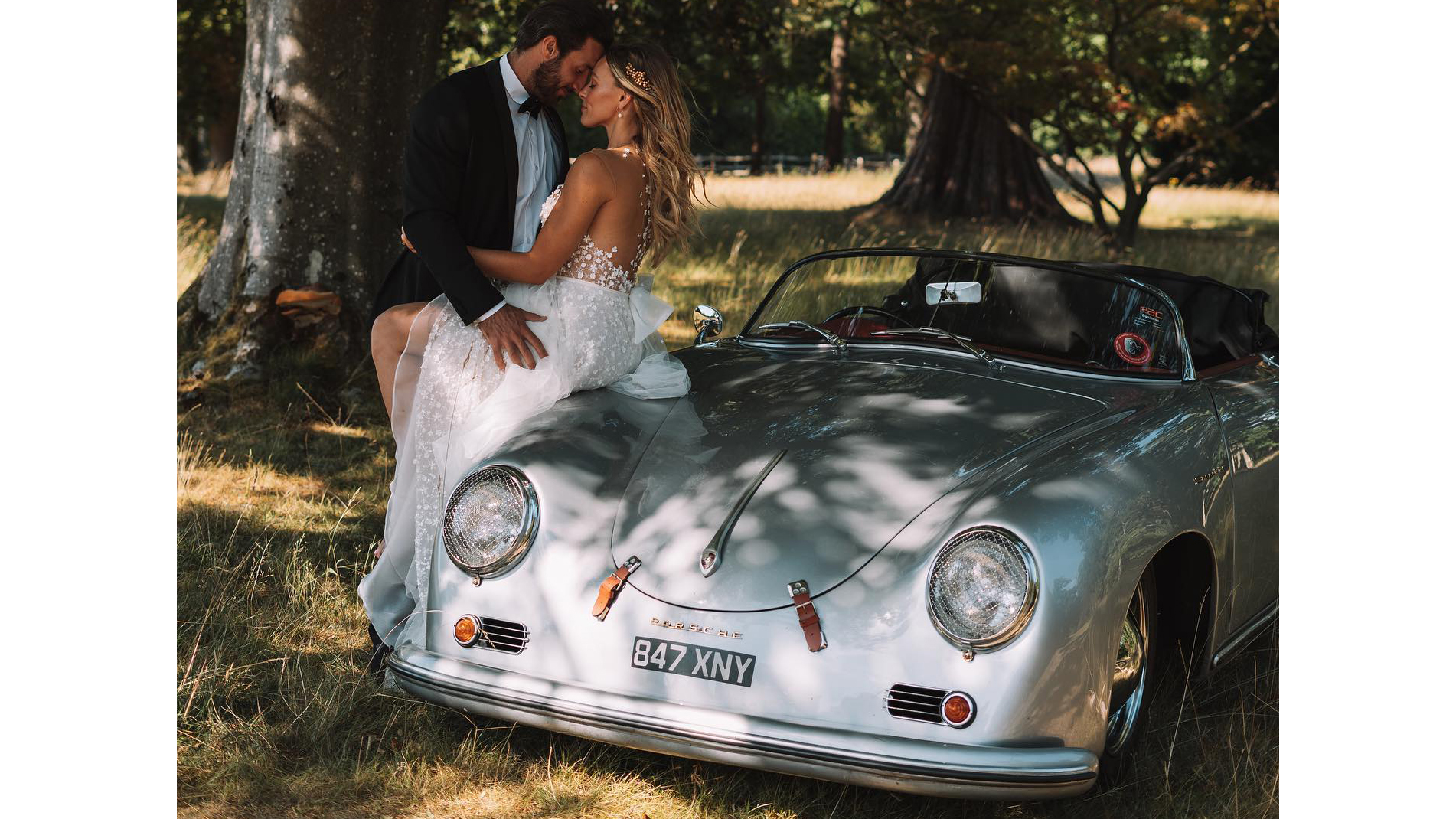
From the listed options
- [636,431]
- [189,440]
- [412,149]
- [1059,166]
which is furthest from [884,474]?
[1059,166]

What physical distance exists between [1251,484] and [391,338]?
264 cm

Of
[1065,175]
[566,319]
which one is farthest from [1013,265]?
[1065,175]

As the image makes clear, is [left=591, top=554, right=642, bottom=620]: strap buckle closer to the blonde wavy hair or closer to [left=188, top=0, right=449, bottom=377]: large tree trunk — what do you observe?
the blonde wavy hair

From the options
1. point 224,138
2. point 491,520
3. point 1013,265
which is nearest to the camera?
point 491,520

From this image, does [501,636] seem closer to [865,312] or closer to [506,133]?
[506,133]

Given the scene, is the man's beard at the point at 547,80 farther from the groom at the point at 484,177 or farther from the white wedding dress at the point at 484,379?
the white wedding dress at the point at 484,379

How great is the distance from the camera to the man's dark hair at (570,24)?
4.07 m

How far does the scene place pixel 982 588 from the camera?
9.53ft

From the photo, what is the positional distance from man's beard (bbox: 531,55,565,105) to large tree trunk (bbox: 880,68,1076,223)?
14.9 meters

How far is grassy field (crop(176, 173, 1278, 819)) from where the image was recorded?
329 cm

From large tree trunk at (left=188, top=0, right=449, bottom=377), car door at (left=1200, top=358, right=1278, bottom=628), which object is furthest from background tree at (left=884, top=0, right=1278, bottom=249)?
car door at (left=1200, top=358, right=1278, bottom=628)

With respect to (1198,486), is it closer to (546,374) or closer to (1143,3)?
(546,374)

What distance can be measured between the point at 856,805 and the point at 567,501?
1.06 meters
